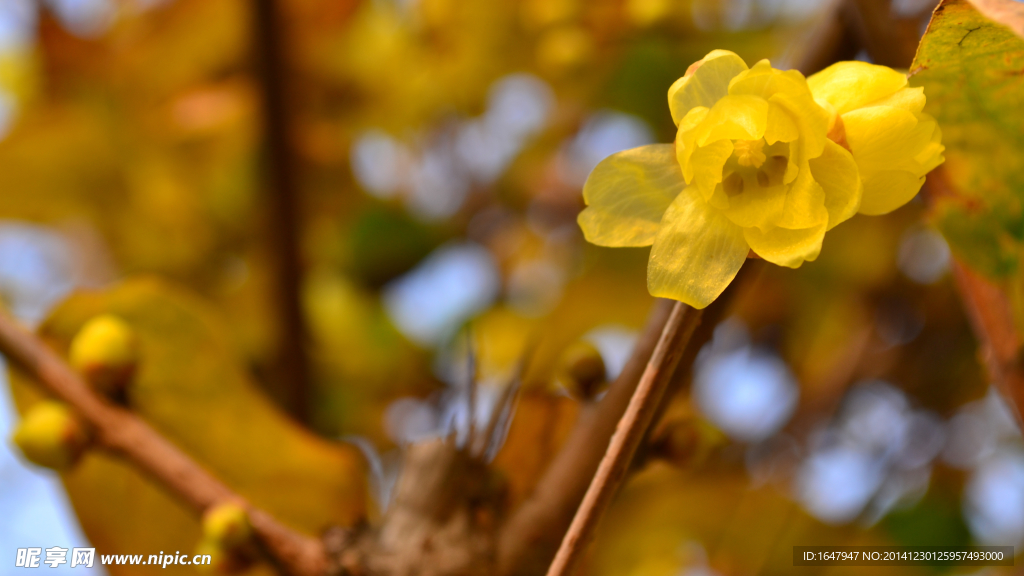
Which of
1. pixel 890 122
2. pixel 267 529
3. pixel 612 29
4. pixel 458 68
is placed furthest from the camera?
pixel 458 68

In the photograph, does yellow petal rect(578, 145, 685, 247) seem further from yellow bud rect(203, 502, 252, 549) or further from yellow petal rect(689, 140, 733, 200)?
yellow bud rect(203, 502, 252, 549)

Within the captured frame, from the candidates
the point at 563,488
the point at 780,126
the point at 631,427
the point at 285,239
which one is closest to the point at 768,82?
the point at 780,126

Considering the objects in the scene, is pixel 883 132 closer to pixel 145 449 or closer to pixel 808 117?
pixel 808 117


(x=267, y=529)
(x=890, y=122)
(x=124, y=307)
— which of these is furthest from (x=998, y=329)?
(x=124, y=307)

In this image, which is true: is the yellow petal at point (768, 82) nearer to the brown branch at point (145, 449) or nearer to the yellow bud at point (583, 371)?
the yellow bud at point (583, 371)

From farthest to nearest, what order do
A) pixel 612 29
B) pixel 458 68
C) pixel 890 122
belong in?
pixel 458 68
pixel 612 29
pixel 890 122

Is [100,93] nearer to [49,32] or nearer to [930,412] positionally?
[49,32]

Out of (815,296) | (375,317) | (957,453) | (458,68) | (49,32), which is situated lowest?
(957,453)
